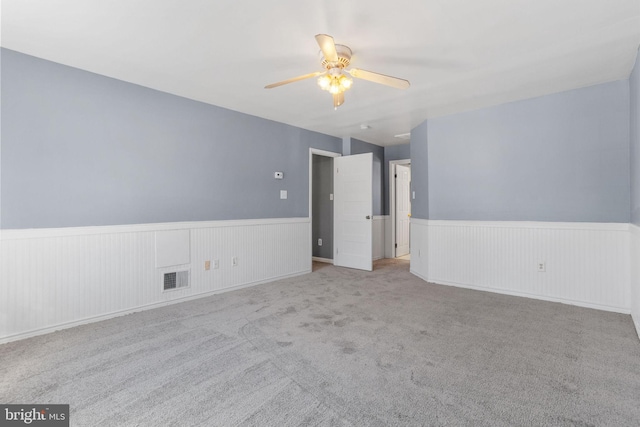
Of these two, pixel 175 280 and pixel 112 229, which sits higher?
pixel 112 229

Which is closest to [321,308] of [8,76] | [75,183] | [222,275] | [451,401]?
[222,275]

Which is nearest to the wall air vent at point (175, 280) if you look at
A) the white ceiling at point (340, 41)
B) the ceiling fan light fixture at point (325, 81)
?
the white ceiling at point (340, 41)

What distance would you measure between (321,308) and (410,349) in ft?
3.94

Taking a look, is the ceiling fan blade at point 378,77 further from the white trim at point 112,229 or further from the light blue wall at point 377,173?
the light blue wall at point 377,173

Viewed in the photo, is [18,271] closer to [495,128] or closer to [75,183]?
[75,183]

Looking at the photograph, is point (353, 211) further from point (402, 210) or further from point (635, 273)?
point (635, 273)

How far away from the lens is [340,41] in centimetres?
239

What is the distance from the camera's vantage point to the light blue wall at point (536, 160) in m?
3.27

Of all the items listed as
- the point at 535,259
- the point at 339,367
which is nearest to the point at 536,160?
the point at 535,259

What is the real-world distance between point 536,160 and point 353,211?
108 inches

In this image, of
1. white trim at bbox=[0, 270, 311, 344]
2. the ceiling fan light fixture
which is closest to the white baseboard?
white trim at bbox=[0, 270, 311, 344]

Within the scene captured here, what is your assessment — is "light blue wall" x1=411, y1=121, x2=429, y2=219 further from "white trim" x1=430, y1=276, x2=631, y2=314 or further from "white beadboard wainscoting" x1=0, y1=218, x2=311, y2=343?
"white beadboard wainscoting" x1=0, y1=218, x2=311, y2=343

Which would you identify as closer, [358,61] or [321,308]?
[358,61]

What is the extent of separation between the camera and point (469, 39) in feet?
7.86
